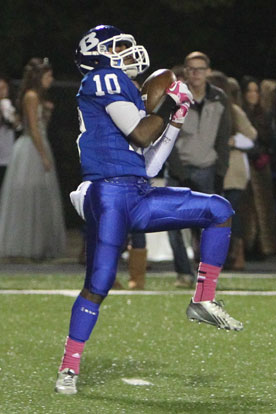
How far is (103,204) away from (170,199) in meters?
0.37

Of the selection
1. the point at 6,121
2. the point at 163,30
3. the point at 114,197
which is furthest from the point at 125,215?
the point at 163,30

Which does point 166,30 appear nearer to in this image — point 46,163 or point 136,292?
point 46,163

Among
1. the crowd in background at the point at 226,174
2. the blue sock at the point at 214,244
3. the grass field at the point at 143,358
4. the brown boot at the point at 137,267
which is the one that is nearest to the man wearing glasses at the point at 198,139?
the brown boot at the point at 137,267

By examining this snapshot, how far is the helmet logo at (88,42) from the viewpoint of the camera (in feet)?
27.2

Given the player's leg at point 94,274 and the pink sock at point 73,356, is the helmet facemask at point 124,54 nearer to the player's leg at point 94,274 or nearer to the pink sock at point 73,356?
the player's leg at point 94,274

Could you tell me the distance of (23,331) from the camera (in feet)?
35.1

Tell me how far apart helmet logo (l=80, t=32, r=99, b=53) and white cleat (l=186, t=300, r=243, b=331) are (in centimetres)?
150

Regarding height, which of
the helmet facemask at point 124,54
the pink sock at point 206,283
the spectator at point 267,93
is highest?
the helmet facemask at point 124,54

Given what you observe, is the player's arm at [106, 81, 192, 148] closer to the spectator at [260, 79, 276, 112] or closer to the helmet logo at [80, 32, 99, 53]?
the helmet logo at [80, 32, 99, 53]

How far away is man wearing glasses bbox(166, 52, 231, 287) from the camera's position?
13.2m

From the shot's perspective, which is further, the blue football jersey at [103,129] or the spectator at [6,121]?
the spectator at [6,121]

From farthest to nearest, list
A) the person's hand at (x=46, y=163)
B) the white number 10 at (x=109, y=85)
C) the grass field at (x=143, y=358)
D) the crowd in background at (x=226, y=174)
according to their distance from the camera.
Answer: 1. the person's hand at (x=46, y=163)
2. the crowd in background at (x=226, y=174)
3. the white number 10 at (x=109, y=85)
4. the grass field at (x=143, y=358)

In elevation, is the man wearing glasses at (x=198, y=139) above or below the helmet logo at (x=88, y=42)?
below

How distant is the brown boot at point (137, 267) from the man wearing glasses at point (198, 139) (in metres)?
0.28
